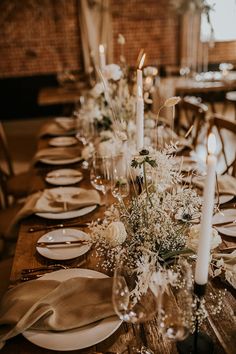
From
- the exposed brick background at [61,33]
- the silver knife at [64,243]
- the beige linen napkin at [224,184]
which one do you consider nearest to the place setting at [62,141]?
the beige linen napkin at [224,184]

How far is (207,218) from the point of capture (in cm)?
73

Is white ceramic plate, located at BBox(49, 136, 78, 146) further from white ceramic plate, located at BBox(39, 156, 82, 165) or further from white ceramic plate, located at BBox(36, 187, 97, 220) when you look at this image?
white ceramic plate, located at BBox(36, 187, 97, 220)

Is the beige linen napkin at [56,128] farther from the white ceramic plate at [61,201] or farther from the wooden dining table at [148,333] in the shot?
the wooden dining table at [148,333]

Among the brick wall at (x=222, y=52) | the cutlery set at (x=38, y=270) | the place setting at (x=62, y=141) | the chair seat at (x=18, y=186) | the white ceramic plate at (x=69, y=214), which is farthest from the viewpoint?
the brick wall at (x=222, y=52)

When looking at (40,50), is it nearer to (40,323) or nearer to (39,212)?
(39,212)

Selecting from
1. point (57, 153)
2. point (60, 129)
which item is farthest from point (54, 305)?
point (60, 129)

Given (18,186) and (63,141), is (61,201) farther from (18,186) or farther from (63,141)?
(18,186)

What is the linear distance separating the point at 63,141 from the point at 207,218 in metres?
1.88

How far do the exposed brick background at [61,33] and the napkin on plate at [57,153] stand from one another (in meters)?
3.79

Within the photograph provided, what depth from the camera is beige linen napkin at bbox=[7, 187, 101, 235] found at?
1.49 meters

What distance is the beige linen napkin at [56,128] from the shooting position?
8.80ft

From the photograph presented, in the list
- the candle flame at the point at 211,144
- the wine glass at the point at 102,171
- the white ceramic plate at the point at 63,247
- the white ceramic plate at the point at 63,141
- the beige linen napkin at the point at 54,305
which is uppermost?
the candle flame at the point at 211,144

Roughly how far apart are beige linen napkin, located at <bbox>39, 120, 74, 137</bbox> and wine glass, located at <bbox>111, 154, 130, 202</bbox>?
1.41m

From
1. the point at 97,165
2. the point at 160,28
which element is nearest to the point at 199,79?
the point at 160,28
